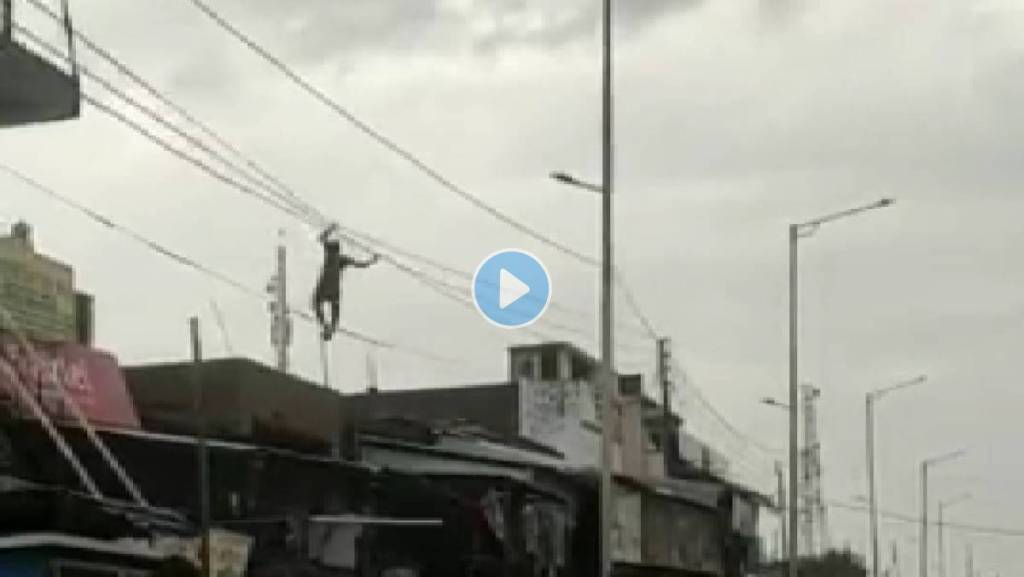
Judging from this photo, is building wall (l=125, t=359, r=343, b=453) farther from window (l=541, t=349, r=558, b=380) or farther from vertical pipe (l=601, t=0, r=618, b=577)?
window (l=541, t=349, r=558, b=380)

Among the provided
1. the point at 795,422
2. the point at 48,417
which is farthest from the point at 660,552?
the point at 48,417

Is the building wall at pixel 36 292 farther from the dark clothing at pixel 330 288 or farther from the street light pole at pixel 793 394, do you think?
the street light pole at pixel 793 394

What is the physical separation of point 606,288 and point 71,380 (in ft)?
27.4

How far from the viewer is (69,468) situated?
74.3 ft

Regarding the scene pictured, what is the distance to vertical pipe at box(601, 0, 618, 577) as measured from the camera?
26953 millimetres

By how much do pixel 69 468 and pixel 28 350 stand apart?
2.02 meters

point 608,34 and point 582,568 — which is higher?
point 608,34

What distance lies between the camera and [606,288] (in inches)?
1093

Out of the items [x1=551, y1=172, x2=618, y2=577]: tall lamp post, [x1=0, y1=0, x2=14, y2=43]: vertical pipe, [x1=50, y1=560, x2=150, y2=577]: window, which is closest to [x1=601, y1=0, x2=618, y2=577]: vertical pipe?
[x1=551, y1=172, x2=618, y2=577]: tall lamp post

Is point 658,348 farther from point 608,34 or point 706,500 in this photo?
point 608,34

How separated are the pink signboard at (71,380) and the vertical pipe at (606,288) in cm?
670

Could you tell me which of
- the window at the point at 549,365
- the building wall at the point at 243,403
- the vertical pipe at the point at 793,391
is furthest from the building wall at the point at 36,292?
the window at the point at 549,365

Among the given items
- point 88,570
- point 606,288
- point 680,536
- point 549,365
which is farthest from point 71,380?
point 549,365

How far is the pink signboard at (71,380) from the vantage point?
21438mm
